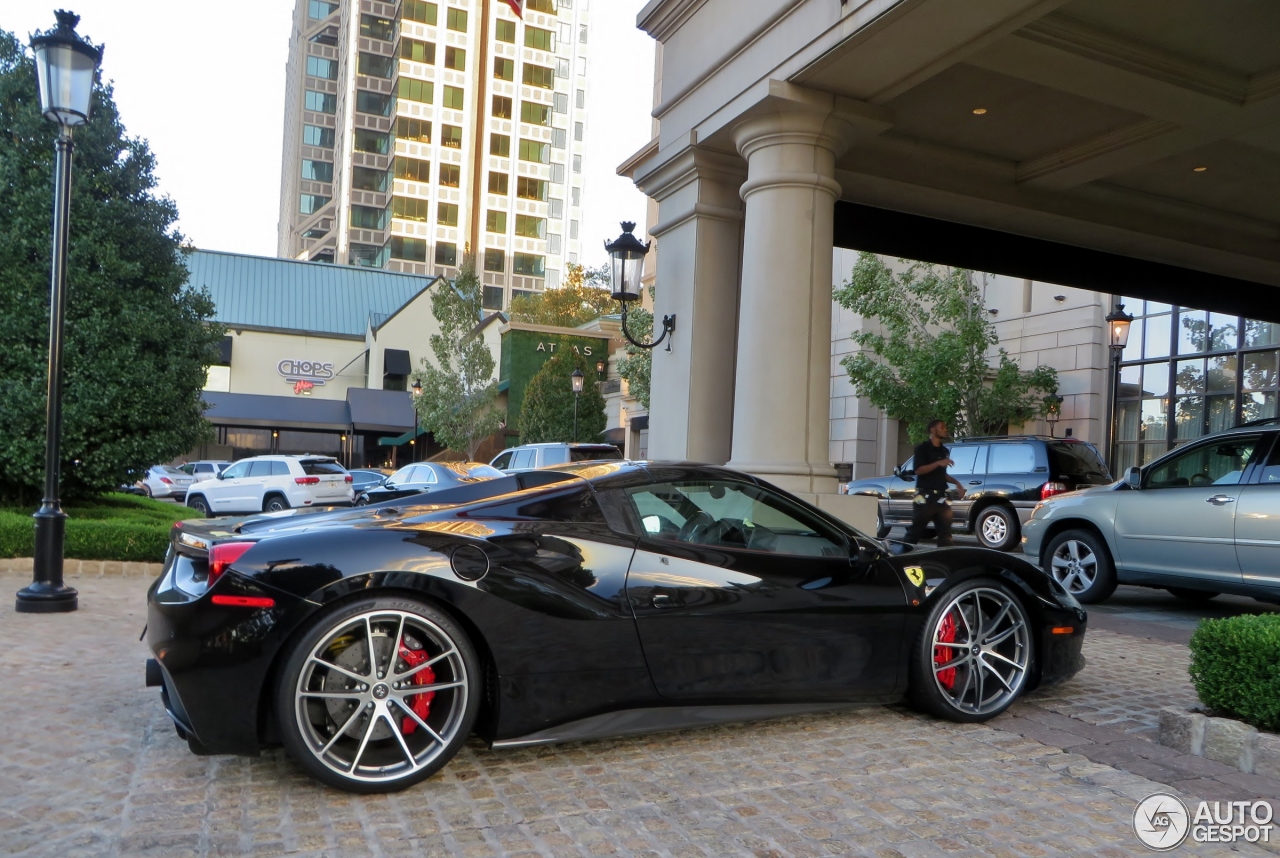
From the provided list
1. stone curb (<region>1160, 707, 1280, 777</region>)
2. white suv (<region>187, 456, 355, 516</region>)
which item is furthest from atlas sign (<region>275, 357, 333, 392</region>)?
stone curb (<region>1160, 707, 1280, 777</region>)

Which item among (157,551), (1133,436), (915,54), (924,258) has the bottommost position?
(157,551)

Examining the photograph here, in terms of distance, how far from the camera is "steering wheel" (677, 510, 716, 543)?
4.24m

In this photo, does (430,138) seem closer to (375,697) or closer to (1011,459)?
(1011,459)

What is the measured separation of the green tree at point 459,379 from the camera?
3575 centimetres

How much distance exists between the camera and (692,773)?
12.6 ft

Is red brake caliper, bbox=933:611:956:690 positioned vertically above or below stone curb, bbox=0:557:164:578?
above

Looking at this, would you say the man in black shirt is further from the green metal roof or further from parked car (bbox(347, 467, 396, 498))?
the green metal roof

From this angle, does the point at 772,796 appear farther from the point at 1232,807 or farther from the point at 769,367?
the point at 769,367

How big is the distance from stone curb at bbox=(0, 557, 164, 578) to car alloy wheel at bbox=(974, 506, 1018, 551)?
470 inches

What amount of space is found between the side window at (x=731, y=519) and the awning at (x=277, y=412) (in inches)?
1610

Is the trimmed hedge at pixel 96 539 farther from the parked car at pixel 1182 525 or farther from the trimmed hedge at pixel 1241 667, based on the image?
the trimmed hedge at pixel 1241 667

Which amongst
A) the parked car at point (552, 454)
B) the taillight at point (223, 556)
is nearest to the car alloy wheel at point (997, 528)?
the parked car at point (552, 454)

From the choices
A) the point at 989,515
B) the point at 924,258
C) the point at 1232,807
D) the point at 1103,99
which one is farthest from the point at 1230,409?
the point at 1232,807

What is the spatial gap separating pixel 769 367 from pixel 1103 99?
372 cm
